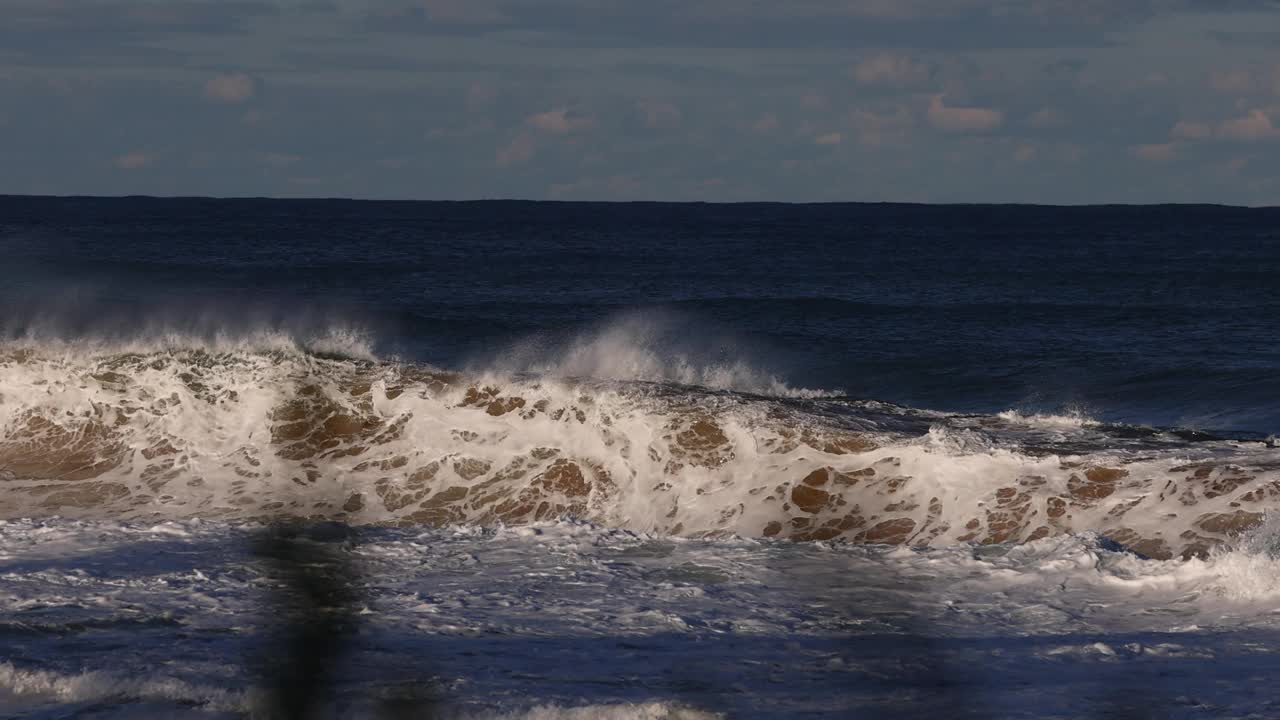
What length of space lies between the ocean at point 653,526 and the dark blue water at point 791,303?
0.27 meters

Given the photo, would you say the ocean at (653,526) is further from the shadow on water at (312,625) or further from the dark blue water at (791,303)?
the dark blue water at (791,303)

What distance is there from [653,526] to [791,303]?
2091 cm

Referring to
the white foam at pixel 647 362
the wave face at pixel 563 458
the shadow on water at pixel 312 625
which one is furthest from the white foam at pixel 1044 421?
the shadow on water at pixel 312 625

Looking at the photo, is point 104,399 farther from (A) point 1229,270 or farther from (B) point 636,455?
(A) point 1229,270

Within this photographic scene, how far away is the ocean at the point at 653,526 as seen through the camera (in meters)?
6.79

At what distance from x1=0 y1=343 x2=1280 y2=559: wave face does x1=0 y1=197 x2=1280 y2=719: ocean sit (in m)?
0.03

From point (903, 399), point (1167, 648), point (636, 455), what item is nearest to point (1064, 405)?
point (903, 399)

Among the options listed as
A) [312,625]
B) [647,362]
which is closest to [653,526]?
[312,625]

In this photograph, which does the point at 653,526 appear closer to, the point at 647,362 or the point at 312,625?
the point at 312,625

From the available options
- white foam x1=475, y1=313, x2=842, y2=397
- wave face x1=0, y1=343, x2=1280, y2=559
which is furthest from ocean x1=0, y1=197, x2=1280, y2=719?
white foam x1=475, y1=313, x2=842, y2=397

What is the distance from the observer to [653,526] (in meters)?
11.4

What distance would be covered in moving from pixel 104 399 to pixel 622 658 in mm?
9112

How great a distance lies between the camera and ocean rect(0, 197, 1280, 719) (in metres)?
6.79

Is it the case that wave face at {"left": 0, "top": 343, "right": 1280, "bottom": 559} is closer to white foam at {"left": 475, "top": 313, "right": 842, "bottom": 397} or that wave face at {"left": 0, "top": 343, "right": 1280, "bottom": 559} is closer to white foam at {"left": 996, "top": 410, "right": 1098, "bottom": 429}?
white foam at {"left": 996, "top": 410, "right": 1098, "bottom": 429}
